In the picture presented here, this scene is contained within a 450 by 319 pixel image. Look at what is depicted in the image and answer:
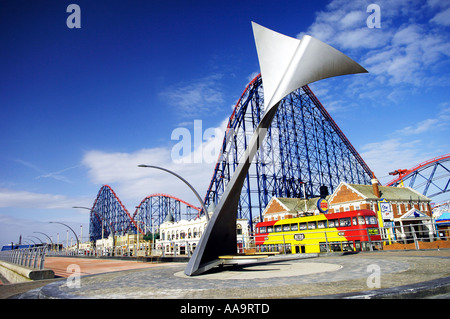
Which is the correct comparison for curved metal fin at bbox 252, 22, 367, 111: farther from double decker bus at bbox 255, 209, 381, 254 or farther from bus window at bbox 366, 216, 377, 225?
bus window at bbox 366, 216, 377, 225

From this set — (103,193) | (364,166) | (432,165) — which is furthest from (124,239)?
(432,165)

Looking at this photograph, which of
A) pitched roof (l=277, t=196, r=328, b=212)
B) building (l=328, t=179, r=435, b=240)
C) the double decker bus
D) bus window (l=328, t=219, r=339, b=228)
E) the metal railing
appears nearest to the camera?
the metal railing

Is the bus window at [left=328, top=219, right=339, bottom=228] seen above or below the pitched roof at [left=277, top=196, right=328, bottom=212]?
below

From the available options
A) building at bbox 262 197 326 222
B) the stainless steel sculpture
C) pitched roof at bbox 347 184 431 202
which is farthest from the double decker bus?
building at bbox 262 197 326 222

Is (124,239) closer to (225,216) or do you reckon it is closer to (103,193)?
(103,193)

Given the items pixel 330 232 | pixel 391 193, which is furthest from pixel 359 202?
pixel 330 232

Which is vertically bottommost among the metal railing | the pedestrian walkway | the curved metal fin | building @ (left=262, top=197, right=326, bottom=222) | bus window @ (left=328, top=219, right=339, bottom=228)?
the pedestrian walkway

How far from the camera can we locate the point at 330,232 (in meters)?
16.2

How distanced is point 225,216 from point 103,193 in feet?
216

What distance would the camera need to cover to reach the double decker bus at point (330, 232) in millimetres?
15602

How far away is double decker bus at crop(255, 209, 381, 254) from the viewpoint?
15.6 m

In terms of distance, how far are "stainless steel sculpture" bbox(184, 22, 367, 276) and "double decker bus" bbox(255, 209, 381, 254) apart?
25.5ft

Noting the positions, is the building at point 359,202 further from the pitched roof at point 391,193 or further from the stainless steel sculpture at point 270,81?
the stainless steel sculpture at point 270,81

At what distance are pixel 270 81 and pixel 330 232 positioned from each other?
10598mm
